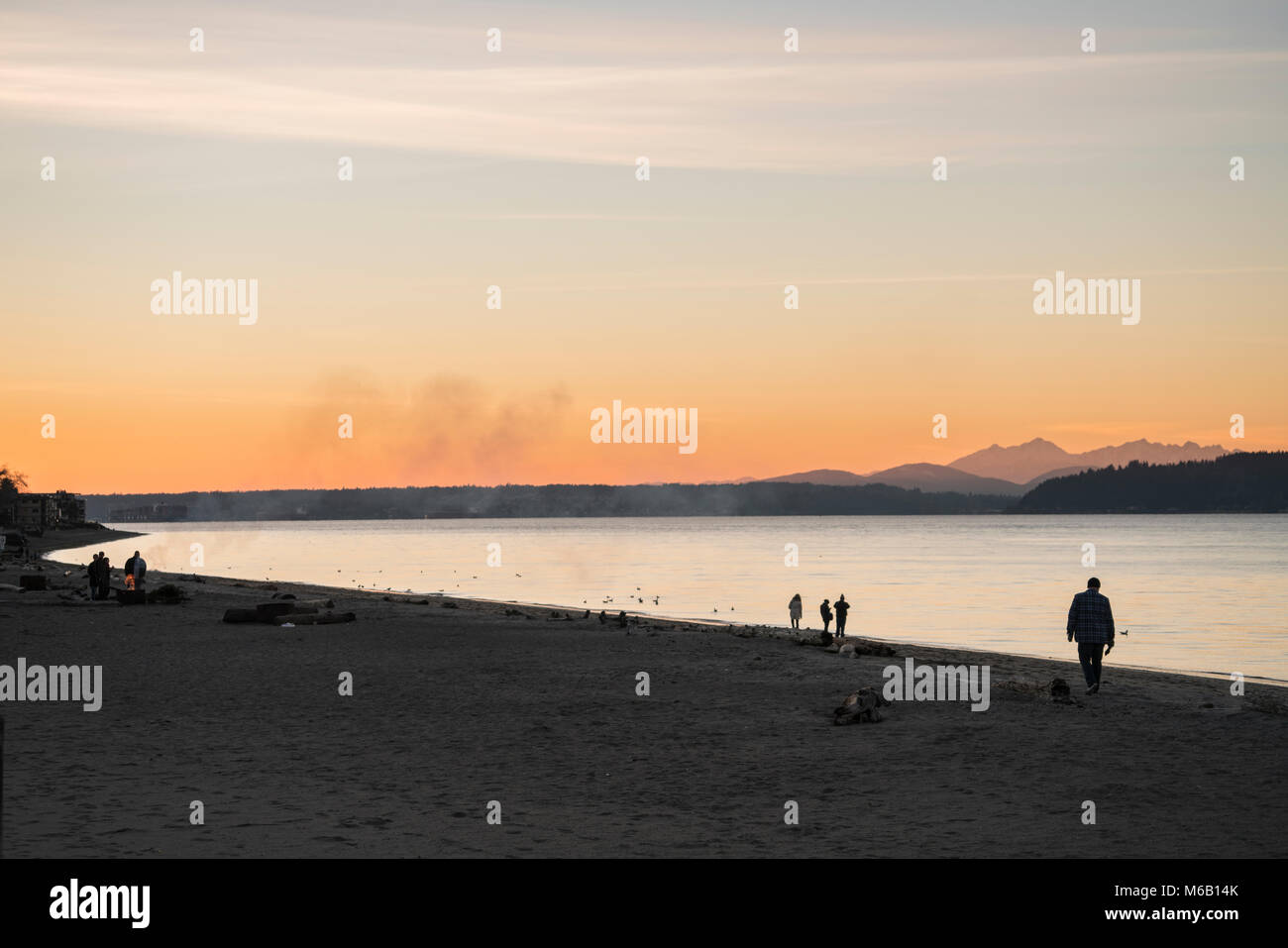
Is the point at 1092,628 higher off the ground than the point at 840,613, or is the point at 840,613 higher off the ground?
the point at 1092,628

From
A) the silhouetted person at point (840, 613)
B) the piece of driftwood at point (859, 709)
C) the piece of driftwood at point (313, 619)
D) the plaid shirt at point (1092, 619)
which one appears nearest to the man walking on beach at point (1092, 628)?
the plaid shirt at point (1092, 619)

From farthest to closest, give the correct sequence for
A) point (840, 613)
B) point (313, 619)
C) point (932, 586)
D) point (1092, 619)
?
point (932, 586) < point (840, 613) < point (313, 619) < point (1092, 619)

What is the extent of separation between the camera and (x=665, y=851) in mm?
10398

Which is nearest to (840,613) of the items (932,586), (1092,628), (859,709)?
(1092,628)

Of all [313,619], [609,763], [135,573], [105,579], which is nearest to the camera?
[609,763]

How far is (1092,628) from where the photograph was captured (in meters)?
20.1

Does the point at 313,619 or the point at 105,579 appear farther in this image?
the point at 105,579

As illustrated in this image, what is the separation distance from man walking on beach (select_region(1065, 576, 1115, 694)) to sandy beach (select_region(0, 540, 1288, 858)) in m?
0.58

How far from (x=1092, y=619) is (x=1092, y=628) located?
0.15 m

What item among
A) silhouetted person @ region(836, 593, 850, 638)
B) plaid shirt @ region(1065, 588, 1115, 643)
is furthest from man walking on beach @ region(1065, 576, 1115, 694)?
silhouetted person @ region(836, 593, 850, 638)

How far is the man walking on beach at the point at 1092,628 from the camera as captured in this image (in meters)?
20.1

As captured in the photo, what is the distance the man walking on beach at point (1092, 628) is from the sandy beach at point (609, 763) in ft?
1.90

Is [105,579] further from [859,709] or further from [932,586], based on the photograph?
[932,586]
